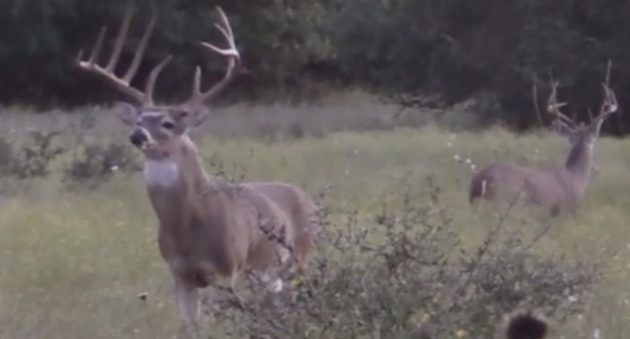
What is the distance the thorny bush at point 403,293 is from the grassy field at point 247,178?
837 millimetres

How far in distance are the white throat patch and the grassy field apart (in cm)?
73

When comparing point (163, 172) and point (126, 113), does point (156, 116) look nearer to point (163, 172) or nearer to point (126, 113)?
point (163, 172)

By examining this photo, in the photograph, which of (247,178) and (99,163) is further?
(99,163)

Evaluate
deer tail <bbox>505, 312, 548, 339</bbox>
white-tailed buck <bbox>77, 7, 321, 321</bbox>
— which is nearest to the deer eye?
white-tailed buck <bbox>77, 7, 321, 321</bbox>

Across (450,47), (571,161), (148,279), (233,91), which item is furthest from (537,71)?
(148,279)

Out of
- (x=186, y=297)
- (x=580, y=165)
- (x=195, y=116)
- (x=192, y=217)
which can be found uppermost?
(x=195, y=116)

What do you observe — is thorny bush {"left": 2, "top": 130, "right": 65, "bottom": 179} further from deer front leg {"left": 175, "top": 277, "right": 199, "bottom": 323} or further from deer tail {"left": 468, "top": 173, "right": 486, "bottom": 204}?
deer front leg {"left": 175, "top": 277, "right": 199, "bottom": 323}

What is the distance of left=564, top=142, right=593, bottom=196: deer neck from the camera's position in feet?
53.2

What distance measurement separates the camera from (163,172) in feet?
30.3

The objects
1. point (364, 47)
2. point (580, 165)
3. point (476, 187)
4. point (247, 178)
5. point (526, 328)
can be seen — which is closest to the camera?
point (526, 328)

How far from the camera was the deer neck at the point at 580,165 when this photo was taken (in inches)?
639

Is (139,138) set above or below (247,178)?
above

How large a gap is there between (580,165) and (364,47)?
1669cm

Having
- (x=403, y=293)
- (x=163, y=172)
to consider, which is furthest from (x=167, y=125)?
(x=403, y=293)
